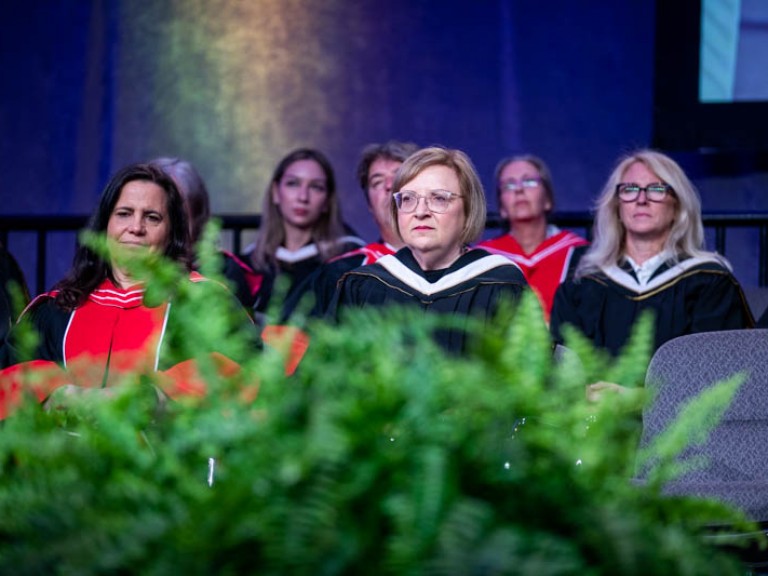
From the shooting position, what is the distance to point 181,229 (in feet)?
12.1

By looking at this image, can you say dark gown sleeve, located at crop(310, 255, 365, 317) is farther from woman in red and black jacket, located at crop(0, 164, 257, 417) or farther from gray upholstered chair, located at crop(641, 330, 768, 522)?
gray upholstered chair, located at crop(641, 330, 768, 522)

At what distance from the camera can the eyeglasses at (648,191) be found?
4.47m

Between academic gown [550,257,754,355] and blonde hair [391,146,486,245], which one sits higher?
blonde hair [391,146,486,245]

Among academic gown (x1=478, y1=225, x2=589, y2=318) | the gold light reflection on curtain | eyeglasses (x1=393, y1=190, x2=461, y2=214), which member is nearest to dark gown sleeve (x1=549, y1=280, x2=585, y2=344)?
academic gown (x1=478, y1=225, x2=589, y2=318)

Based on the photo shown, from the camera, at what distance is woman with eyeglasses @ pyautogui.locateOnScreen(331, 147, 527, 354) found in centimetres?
377

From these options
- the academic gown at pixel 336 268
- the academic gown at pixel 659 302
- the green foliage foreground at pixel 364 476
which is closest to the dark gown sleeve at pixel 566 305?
the academic gown at pixel 659 302

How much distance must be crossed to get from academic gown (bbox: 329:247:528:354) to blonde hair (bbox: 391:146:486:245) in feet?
0.37

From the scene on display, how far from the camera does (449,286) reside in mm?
3820

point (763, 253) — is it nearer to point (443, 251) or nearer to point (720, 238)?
point (720, 238)

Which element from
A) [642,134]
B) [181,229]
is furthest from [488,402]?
[642,134]

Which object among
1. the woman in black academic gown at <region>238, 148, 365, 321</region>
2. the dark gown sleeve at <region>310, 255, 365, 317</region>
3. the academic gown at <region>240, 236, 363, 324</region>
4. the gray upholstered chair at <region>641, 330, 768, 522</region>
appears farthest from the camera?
the woman in black academic gown at <region>238, 148, 365, 321</region>

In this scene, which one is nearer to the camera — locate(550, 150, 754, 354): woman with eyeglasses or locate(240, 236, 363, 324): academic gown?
locate(550, 150, 754, 354): woman with eyeglasses

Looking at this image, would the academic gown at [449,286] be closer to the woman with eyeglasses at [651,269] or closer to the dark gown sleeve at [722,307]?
the woman with eyeglasses at [651,269]

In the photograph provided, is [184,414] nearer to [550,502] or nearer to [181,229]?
[550,502]
